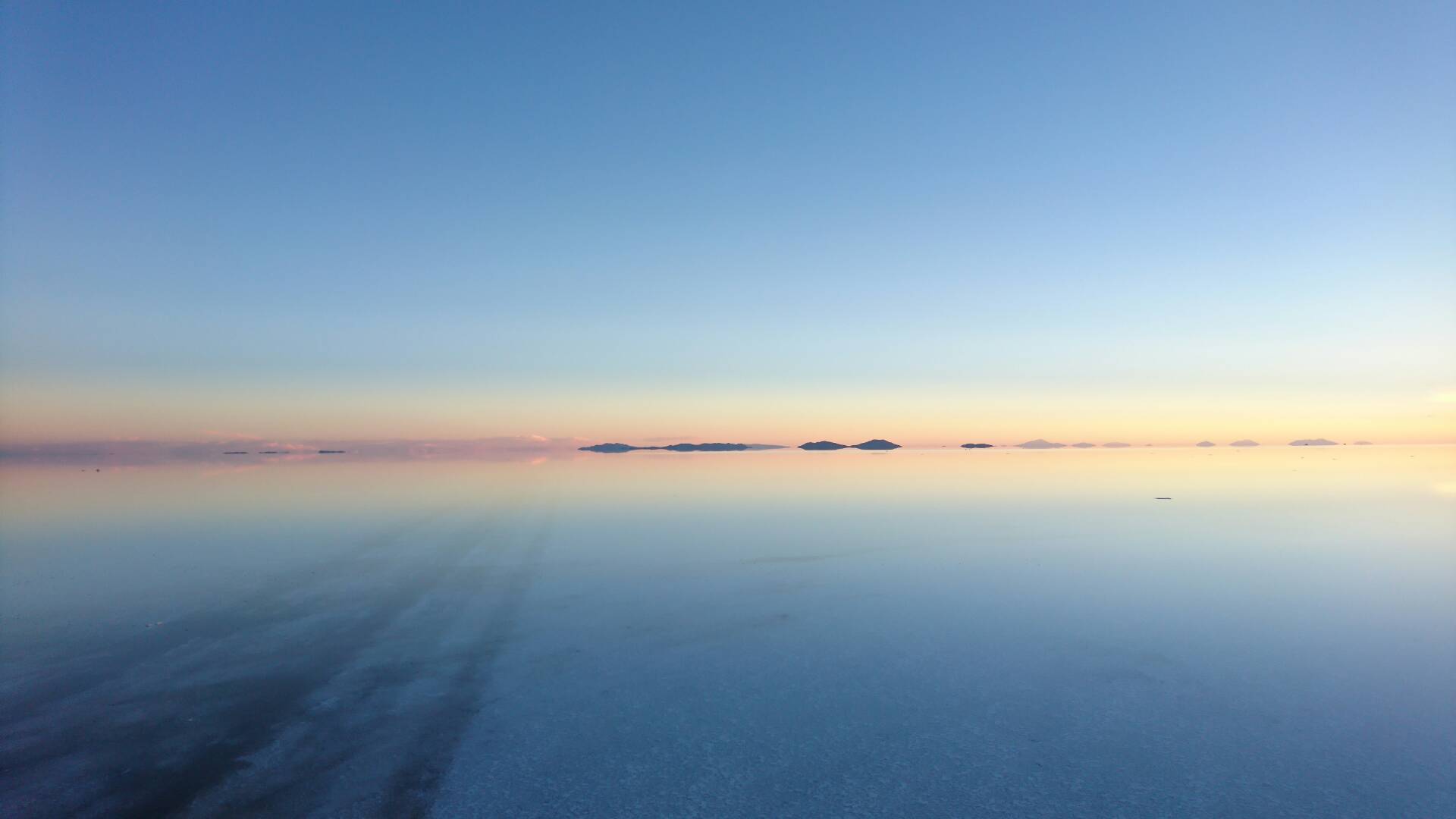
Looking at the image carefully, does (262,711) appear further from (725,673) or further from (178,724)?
(725,673)

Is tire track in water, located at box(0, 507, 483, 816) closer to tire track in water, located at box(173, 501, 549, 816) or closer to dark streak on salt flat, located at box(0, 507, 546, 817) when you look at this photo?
dark streak on salt flat, located at box(0, 507, 546, 817)

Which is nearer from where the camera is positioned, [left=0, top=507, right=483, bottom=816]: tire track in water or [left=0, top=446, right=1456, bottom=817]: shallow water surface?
[left=0, top=507, right=483, bottom=816]: tire track in water

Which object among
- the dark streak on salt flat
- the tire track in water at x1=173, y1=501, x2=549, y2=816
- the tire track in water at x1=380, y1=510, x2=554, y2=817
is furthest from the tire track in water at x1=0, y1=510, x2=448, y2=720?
the tire track in water at x1=380, y1=510, x2=554, y2=817

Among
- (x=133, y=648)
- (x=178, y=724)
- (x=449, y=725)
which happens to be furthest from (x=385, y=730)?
(x=133, y=648)

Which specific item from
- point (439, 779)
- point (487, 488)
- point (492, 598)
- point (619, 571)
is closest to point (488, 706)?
point (439, 779)

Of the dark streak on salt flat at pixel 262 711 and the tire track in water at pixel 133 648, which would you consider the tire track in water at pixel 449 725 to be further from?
the tire track in water at pixel 133 648

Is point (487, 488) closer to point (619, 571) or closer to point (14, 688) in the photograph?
point (619, 571)

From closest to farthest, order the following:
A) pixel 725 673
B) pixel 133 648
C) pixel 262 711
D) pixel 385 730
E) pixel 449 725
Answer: pixel 385 730
pixel 449 725
pixel 262 711
pixel 725 673
pixel 133 648

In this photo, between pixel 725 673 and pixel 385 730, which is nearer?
pixel 385 730
